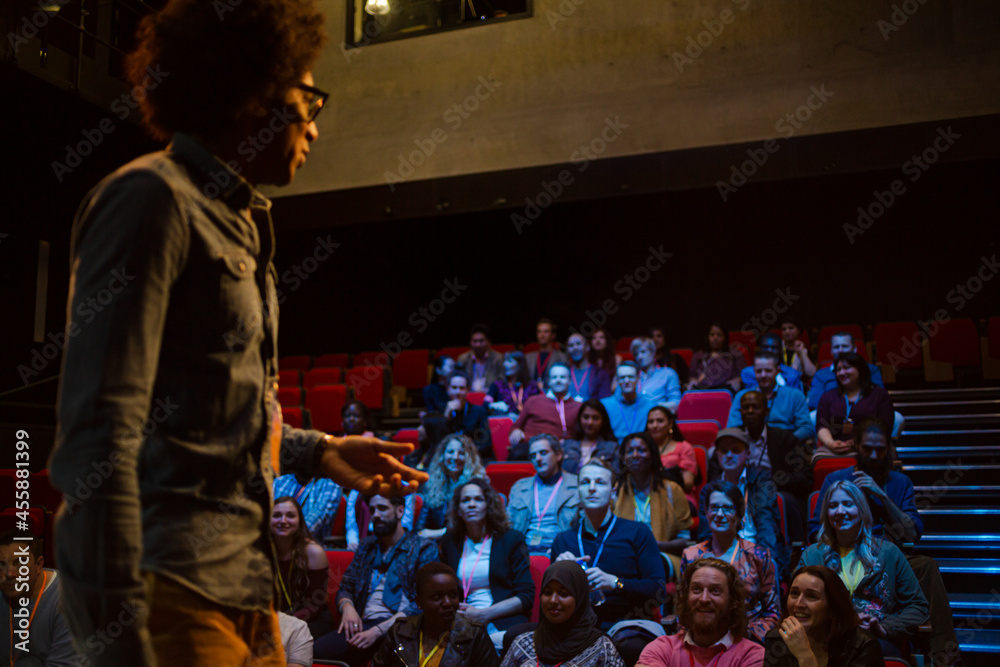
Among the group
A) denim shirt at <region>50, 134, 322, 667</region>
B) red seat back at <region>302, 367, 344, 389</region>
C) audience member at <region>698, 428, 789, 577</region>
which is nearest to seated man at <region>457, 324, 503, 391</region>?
red seat back at <region>302, 367, 344, 389</region>

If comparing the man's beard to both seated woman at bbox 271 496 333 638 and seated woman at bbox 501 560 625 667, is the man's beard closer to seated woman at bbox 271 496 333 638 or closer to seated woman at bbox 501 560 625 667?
seated woman at bbox 501 560 625 667

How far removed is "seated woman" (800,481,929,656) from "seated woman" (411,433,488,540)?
1833 millimetres

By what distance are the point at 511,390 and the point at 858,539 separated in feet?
10.4

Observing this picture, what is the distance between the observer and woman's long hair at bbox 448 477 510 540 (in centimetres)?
383

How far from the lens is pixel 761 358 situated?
207 inches

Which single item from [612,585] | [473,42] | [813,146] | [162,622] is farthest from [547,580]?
[473,42]

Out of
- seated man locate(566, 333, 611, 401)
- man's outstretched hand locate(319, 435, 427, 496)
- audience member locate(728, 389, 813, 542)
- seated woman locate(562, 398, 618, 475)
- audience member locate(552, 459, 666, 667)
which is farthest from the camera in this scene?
seated man locate(566, 333, 611, 401)

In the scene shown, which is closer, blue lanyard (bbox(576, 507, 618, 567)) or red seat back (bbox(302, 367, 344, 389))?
blue lanyard (bbox(576, 507, 618, 567))

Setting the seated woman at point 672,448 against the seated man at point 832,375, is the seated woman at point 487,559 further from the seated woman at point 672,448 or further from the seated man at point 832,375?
the seated man at point 832,375

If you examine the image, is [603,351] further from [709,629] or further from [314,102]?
[314,102]

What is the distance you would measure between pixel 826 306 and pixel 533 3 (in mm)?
4167

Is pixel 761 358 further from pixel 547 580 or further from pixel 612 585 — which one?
pixel 547 580

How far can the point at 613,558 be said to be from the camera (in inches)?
141

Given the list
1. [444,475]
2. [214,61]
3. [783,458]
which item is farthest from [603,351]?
[214,61]
